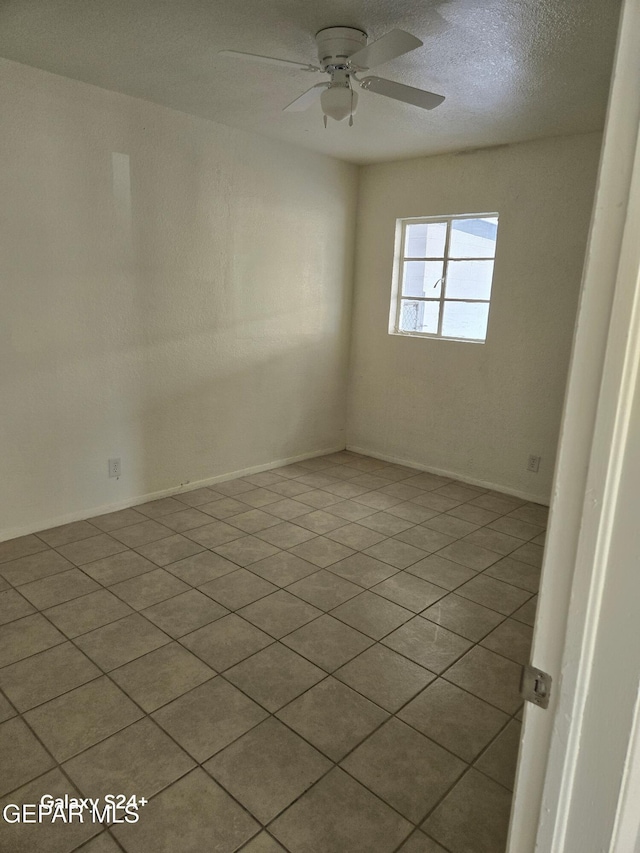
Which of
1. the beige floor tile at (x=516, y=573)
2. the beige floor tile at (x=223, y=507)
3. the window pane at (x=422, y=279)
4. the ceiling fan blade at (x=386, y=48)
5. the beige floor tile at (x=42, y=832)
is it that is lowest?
the beige floor tile at (x=42, y=832)

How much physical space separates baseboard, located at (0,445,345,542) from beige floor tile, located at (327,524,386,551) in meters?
1.14

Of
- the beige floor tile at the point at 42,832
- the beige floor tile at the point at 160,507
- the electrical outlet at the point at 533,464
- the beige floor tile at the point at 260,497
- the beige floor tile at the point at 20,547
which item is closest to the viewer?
the beige floor tile at the point at 42,832

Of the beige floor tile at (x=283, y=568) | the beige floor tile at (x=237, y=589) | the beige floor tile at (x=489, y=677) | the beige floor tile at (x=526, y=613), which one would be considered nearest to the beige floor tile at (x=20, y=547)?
the beige floor tile at (x=237, y=589)

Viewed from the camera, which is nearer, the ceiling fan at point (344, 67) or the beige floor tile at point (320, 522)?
the ceiling fan at point (344, 67)

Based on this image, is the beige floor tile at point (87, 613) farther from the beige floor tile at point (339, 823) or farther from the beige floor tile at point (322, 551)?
the beige floor tile at point (339, 823)

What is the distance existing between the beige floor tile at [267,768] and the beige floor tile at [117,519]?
1811 mm

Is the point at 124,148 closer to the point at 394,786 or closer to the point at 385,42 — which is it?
the point at 385,42

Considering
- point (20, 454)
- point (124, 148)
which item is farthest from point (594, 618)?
point (124, 148)

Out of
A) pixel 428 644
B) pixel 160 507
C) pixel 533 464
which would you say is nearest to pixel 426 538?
pixel 428 644

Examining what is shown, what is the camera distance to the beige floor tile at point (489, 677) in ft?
6.59

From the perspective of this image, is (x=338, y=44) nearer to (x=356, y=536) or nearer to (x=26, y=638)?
(x=356, y=536)

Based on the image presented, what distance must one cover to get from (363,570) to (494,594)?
642 mm

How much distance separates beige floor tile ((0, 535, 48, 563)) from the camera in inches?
113

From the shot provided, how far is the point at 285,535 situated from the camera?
3.26 meters
